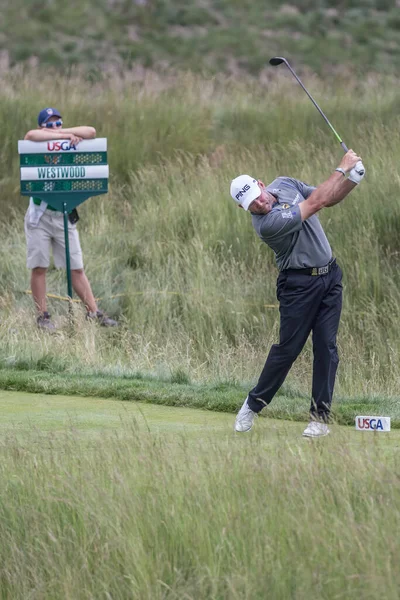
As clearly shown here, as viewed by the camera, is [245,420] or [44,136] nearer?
[245,420]

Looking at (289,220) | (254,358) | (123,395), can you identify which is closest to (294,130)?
(254,358)

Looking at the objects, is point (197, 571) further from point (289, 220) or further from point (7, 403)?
point (7, 403)

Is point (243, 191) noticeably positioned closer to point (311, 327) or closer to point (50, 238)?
point (311, 327)

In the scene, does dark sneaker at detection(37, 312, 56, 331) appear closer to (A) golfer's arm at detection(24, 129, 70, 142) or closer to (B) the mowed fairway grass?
(A) golfer's arm at detection(24, 129, 70, 142)

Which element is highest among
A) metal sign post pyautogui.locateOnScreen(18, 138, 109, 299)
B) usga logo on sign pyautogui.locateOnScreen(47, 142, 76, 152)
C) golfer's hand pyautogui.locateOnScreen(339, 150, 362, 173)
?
usga logo on sign pyautogui.locateOnScreen(47, 142, 76, 152)

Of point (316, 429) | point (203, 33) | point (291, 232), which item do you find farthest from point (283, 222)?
point (203, 33)

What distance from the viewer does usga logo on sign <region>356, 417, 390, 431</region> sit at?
28.5 ft

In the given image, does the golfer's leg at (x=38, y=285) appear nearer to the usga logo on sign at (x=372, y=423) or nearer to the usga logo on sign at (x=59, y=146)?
the usga logo on sign at (x=59, y=146)

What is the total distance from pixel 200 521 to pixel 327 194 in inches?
113

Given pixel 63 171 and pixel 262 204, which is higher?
pixel 63 171

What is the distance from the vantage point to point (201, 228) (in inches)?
683

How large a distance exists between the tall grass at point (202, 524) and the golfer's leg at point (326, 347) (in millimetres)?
1506

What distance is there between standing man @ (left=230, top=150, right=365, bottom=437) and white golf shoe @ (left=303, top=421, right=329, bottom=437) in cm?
12

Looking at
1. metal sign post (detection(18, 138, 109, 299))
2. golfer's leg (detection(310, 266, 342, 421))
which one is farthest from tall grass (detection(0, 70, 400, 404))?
golfer's leg (detection(310, 266, 342, 421))
